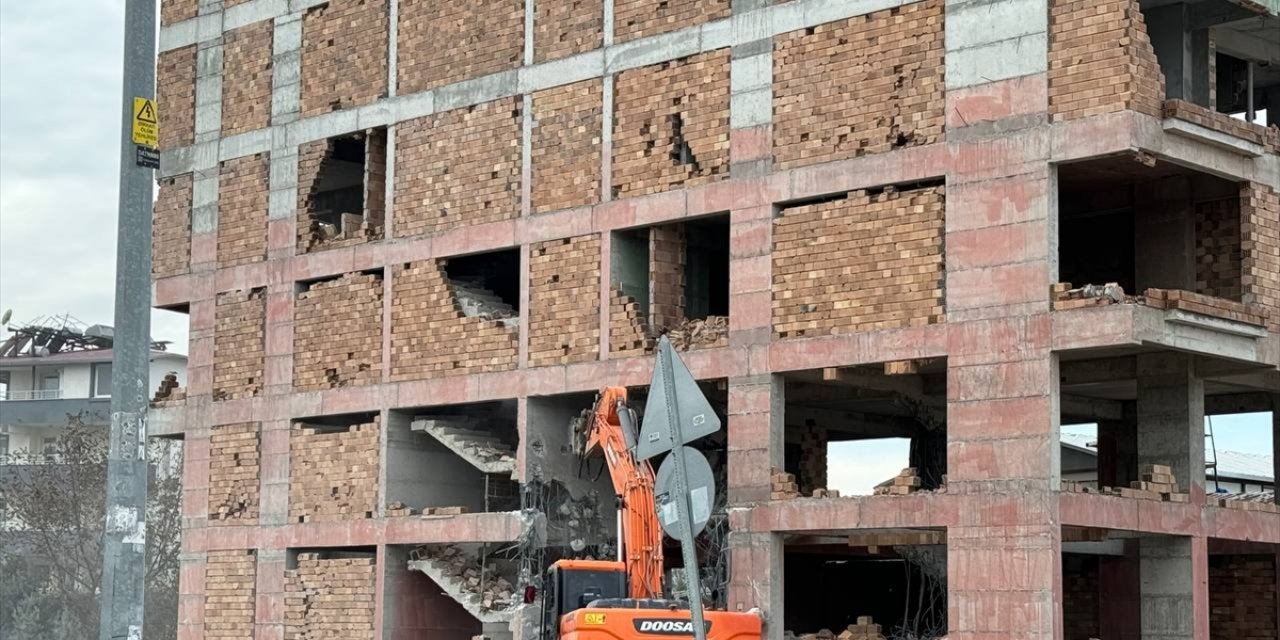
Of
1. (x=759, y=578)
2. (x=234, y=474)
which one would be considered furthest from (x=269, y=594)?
(x=759, y=578)

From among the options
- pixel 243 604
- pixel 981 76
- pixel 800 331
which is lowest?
pixel 243 604

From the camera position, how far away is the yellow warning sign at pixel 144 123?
40.7ft

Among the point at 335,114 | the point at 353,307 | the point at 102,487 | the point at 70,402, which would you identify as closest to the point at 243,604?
the point at 353,307

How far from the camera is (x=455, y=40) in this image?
98.5 feet

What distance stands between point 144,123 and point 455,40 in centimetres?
1789

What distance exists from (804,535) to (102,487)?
4200 centimetres

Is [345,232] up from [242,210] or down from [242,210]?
down

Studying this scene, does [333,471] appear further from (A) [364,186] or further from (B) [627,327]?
(B) [627,327]

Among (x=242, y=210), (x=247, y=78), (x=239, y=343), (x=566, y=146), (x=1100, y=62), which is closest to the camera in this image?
(x=1100, y=62)

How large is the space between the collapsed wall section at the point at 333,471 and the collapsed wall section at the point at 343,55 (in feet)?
17.7

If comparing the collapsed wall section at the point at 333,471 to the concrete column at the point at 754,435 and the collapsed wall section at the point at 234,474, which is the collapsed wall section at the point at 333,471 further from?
the concrete column at the point at 754,435

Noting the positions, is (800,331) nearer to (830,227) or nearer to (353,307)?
(830,227)

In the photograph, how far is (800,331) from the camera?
81.1ft

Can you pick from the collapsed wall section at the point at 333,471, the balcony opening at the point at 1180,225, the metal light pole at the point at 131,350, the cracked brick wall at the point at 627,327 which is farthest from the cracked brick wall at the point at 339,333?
the metal light pole at the point at 131,350
